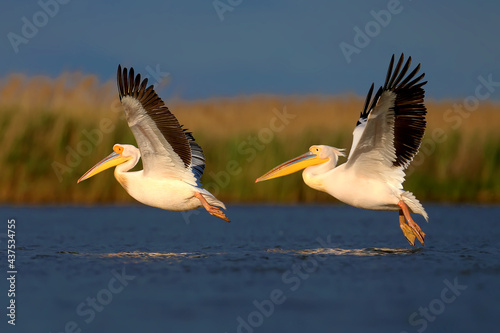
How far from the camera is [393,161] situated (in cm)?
952

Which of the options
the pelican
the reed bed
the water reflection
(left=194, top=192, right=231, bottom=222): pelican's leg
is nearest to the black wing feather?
the pelican

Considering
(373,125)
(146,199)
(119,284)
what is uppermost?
(373,125)

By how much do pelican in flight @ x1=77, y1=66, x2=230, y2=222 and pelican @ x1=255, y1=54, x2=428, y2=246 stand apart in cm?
92

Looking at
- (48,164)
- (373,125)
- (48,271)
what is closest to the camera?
(48,271)

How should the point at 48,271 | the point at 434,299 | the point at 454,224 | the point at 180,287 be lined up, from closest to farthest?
the point at 434,299
the point at 180,287
the point at 48,271
the point at 454,224

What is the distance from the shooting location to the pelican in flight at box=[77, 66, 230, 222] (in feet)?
29.0

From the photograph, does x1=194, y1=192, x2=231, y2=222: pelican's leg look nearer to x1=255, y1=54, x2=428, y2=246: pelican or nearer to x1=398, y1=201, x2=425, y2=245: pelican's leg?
x1=255, y1=54, x2=428, y2=246: pelican

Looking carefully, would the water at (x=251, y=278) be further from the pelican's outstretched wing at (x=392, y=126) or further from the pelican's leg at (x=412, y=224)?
the pelican's outstretched wing at (x=392, y=126)

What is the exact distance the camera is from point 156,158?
966 cm

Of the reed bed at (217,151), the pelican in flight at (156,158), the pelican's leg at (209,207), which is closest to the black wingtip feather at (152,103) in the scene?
the pelican in flight at (156,158)

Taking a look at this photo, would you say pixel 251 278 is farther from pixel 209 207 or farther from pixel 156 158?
pixel 156 158

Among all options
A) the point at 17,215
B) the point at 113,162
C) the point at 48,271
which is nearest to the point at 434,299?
the point at 48,271

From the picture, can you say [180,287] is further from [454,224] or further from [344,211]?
[344,211]

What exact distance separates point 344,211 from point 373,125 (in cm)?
714
